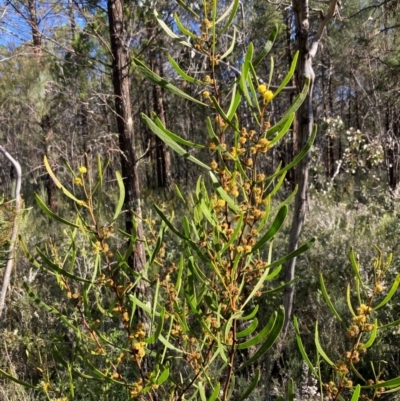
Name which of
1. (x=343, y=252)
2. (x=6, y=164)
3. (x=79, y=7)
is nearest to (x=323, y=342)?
(x=343, y=252)

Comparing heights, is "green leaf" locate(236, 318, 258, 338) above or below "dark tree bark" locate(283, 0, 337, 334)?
below

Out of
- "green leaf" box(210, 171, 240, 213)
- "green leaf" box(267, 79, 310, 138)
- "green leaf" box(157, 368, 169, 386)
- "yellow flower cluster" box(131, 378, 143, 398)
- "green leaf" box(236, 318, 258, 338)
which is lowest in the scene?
"yellow flower cluster" box(131, 378, 143, 398)

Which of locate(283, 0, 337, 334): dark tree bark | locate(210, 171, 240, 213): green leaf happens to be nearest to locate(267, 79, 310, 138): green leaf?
locate(210, 171, 240, 213): green leaf

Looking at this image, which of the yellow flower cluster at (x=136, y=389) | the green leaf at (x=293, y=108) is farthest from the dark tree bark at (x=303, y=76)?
the green leaf at (x=293, y=108)

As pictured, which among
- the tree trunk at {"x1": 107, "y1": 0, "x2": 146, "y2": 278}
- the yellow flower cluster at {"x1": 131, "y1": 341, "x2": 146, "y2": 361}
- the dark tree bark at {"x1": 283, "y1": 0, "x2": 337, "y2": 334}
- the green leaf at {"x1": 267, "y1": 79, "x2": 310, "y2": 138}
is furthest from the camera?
the tree trunk at {"x1": 107, "y1": 0, "x2": 146, "y2": 278}

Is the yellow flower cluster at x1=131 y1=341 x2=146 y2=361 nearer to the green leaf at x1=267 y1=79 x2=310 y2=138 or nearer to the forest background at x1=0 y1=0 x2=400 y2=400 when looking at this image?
the forest background at x1=0 y1=0 x2=400 y2=400

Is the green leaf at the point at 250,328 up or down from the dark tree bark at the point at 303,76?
down

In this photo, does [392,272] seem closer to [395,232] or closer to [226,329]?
[395,232]

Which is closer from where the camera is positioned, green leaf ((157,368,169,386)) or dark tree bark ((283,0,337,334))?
green leaf ((157,368,169,386))

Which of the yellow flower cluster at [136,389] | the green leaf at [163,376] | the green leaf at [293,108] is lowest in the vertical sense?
the yellow flower cluster at [136,389]

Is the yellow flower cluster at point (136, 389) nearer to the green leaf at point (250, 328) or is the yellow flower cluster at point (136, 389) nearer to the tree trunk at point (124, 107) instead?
the green leaf at point (250, 328)

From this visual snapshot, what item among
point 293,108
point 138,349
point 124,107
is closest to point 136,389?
point 138,349

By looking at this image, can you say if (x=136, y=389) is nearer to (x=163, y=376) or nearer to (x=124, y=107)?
(x=163, y=376)

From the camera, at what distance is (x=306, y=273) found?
3.61 meters
